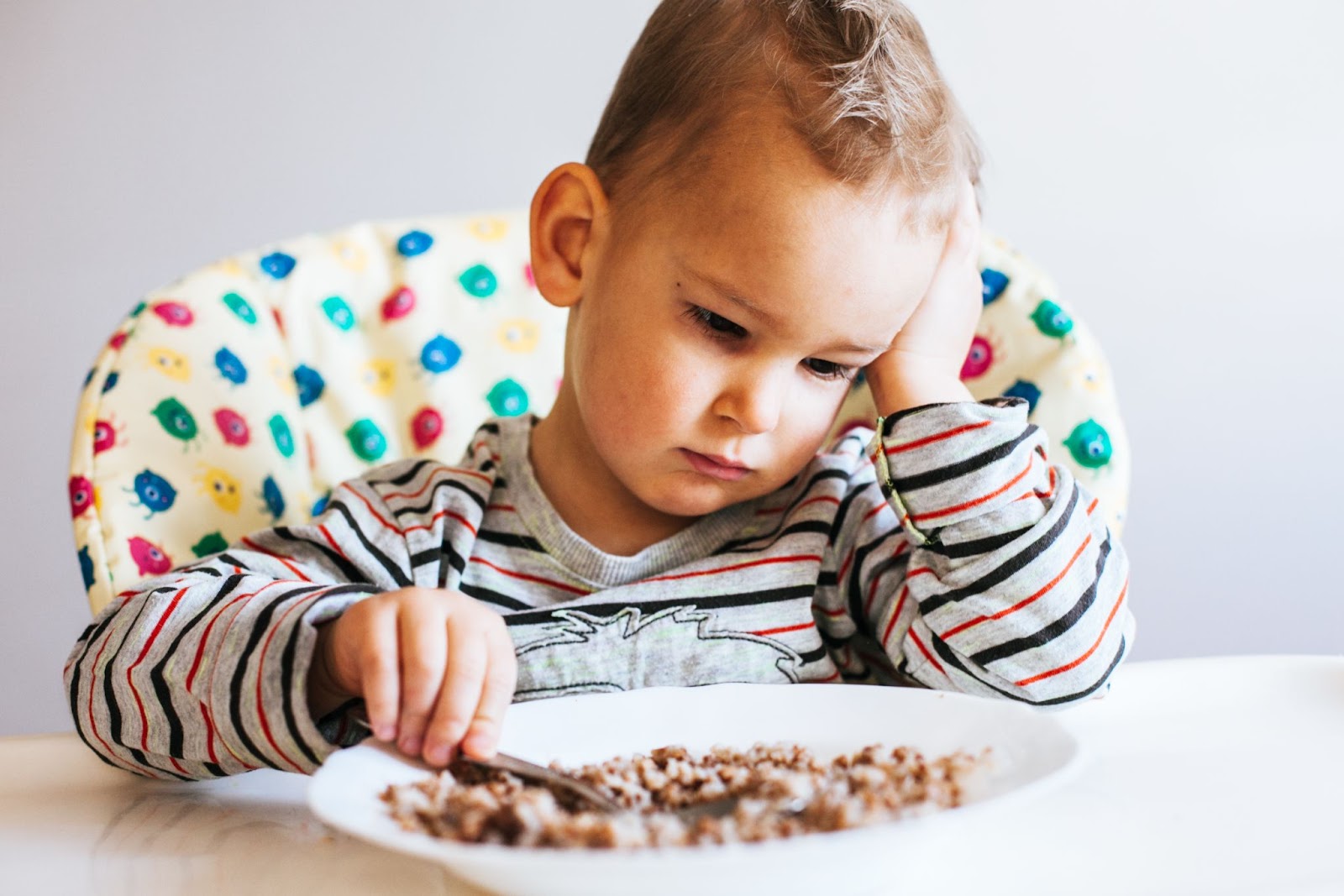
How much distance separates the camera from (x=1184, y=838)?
1.82 feet

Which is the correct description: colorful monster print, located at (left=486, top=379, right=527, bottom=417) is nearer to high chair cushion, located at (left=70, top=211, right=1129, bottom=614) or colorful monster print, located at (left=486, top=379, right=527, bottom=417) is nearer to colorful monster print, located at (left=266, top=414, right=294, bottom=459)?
high chair cushion, located at (left=70, top=211, right=1129, bottom=614)

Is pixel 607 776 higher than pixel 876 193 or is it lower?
lower

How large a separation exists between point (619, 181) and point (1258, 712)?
0.53 meters

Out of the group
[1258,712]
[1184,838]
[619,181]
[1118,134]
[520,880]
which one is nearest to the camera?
[520,880]

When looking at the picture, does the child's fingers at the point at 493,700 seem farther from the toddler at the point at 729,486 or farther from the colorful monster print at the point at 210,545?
the colorful monster print at the point at 210,545

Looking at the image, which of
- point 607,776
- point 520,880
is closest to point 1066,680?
point 607,776

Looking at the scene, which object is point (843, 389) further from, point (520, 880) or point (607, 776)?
point (520, 880)

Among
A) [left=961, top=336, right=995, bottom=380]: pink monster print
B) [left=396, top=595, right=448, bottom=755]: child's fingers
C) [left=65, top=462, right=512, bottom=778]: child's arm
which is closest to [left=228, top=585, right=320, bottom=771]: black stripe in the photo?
[left=65, top=462, right=512, bottom=778]: child's arm

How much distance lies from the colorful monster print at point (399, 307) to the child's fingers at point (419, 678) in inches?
24.8

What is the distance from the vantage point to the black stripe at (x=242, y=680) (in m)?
0.66

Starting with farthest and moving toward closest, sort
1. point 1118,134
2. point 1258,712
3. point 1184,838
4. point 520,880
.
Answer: point 1118,134, point 1258,712, point 1184,838, point 520,880

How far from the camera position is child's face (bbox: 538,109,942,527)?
0.76 m

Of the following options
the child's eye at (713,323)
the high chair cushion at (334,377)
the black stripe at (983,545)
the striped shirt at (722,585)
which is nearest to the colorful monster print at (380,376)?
the high chair cushion at (334,377)

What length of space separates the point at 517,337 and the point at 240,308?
245mm
